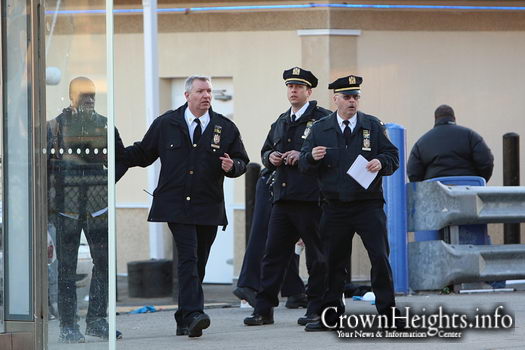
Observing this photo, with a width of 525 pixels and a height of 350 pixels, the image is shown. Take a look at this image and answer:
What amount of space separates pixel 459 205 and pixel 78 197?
5625 millimetres

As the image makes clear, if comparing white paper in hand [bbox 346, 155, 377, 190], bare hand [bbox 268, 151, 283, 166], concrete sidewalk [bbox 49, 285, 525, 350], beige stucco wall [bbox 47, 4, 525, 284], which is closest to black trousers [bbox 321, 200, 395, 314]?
white paper in hand [bbox 346, 155, 377, 190]

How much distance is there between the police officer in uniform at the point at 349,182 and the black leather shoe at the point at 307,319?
0.78 ft

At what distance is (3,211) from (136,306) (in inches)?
207

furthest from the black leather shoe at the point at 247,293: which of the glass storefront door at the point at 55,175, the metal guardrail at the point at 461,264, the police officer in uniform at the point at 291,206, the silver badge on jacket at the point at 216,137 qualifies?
the glass storefront door at the point at 55,175

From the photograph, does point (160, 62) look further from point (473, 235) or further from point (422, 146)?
point (473, 235)

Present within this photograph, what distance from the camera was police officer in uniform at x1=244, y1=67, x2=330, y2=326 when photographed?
10625mm

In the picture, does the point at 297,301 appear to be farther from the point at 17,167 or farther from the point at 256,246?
the point at 17,167

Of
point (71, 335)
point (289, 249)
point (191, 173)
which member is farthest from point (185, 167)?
point (71, 335)

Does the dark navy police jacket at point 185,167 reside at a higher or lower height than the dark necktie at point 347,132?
lower

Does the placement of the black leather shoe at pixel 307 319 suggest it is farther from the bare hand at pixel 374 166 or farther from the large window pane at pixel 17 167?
the large window pane at pixel 17 167

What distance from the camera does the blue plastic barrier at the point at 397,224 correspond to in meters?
12.9

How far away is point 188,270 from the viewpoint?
33.0 ft

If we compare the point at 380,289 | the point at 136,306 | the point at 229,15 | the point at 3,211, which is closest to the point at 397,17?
the point at 229,15

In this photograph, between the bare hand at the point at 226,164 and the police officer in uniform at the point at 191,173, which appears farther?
the bare hand at the point at 226,164
